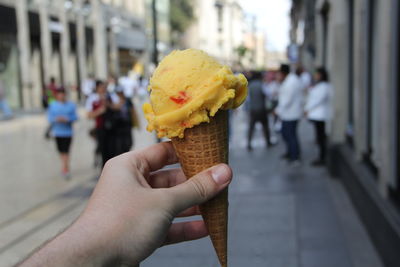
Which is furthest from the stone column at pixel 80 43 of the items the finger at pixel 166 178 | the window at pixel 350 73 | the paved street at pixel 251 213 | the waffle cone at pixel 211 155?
the waffle cone at pixel 211 155

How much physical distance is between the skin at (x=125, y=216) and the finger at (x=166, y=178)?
155 mm

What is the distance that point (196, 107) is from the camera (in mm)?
2008

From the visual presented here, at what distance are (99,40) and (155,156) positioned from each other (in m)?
34.3

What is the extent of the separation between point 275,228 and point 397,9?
2.86 meters

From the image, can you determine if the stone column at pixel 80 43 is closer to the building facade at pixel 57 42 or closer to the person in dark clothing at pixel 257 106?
the building facade at pixel 57 42

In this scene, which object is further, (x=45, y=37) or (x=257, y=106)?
(x=45, y=37)

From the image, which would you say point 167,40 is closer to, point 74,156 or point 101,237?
point 74,156

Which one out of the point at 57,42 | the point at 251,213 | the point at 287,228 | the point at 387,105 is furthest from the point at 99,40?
the point at 387,105

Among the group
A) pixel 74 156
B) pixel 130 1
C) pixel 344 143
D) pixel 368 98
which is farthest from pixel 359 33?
pixel 130 1

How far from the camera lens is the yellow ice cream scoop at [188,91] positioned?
2.01 meters

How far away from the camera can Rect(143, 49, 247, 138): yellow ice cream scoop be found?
201 centimetres

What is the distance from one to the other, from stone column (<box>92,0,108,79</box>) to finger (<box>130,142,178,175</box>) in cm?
3343

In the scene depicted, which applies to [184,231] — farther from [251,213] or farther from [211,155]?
[251,213]

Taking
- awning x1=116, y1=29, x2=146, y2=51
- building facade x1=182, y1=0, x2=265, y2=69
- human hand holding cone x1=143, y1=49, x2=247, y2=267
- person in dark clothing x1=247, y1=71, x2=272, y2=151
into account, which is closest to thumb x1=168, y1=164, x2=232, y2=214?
human hand holding cone x1=143, y1=49, x2=247, y2=267
